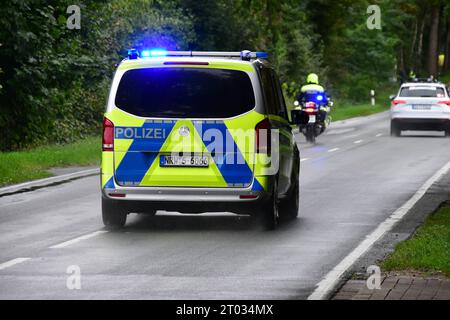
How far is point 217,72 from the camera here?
606 inches

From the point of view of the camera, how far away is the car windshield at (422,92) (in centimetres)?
4234

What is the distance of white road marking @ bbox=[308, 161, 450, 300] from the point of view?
433 inches

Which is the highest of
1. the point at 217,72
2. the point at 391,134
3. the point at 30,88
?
the point at 217,72

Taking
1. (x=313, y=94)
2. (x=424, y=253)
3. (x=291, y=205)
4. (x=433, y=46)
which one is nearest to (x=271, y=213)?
(x=291, y=205)

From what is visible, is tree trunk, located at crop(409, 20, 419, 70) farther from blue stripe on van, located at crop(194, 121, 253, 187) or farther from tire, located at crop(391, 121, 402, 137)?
blue stripe on van, located at crop(194, 121, 253, 187)

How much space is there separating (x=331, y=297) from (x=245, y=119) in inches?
192

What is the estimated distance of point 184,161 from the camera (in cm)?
1516

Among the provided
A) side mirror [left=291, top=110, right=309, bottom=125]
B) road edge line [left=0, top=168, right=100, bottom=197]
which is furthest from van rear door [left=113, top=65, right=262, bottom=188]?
road edge line [left=0, top=168, right=100, bottom=197]

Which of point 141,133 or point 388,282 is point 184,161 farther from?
point 388,282

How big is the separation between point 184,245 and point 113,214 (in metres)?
1.81

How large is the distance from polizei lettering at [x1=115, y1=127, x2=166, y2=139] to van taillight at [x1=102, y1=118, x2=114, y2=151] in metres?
0.09
